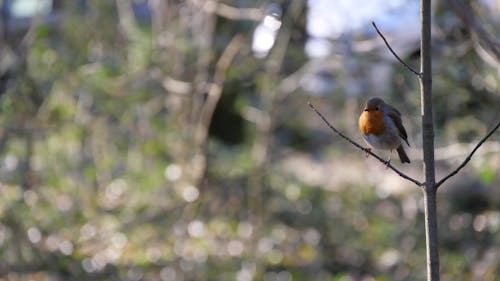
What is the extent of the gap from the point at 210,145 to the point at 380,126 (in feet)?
12.9

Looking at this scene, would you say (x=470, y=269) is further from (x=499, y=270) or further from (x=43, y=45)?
(x=43, y=45)

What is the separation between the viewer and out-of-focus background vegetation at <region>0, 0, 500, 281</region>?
483 centimetres

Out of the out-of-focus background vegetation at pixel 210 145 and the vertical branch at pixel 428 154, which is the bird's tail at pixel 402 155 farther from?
the out-of-focus background vegetation at pixel 210 145

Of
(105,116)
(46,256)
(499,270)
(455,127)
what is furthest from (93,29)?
(499,270)

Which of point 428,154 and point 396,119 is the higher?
point 396,119

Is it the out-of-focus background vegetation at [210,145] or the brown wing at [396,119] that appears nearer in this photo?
the brown wing at [396,119]

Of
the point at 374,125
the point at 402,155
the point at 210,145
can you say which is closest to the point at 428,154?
the point at 374,125

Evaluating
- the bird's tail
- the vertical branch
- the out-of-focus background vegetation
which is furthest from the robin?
the out-of-focus background vegetation

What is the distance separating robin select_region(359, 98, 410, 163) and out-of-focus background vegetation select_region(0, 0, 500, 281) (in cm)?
222

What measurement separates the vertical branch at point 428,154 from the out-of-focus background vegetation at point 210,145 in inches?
108

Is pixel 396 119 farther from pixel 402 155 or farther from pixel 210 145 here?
pixel 210 145

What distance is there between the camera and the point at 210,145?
5.95 m

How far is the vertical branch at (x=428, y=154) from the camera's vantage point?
156 cm

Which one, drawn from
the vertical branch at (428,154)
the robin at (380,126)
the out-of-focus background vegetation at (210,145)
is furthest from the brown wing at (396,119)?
the out-of-focus background vegetation at (210,145)
